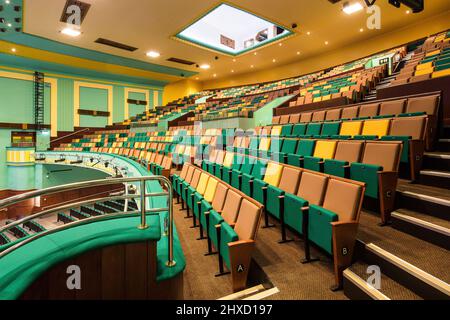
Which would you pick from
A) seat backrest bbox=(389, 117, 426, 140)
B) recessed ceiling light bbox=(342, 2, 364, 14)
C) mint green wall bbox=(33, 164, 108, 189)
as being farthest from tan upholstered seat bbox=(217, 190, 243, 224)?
mint green wall bbox=(33, 164, 108, 189)

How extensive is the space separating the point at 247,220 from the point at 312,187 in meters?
0.21

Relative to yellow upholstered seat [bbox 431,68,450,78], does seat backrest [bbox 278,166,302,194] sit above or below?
below

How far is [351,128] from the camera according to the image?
3.33 ft

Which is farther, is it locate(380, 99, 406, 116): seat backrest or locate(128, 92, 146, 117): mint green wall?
locate(128, 92, 146, 117): mint green wall

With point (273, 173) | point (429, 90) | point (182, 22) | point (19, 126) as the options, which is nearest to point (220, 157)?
point (273, 173)

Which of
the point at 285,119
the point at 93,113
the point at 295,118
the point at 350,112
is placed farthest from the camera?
the point at 93,113

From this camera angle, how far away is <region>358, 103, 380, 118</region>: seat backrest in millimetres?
1084

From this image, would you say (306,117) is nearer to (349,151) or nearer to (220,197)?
(349,151)

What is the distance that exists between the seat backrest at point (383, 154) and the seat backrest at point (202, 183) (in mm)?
498

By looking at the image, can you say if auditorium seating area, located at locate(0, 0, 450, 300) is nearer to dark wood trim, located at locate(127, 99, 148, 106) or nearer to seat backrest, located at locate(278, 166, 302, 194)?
seat backrest, located at locate(278, 166, 302, 194)

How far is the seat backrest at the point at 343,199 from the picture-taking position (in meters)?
0.50

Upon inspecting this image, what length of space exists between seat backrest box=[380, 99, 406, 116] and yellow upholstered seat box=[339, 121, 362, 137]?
0.15 m
